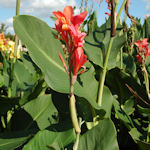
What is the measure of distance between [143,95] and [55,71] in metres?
0.59

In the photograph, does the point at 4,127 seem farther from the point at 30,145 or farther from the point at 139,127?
the point at 139,127

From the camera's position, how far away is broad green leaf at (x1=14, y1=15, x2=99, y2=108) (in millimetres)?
837

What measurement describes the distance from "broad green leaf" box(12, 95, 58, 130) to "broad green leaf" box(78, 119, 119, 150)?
0.46 metres

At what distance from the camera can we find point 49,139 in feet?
2.78

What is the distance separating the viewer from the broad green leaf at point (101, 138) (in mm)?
707

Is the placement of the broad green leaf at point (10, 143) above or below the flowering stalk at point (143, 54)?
below

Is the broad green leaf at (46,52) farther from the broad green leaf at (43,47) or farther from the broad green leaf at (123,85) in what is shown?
the broad green leaf at (123,85)

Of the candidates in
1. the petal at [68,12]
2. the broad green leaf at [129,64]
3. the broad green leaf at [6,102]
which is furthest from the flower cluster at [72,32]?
the broad green leaf at [129,64]

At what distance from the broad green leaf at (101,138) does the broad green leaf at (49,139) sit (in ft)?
0.29

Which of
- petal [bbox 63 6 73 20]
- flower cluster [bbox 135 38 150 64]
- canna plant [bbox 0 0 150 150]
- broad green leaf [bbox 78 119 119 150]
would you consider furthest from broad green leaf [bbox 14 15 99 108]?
flower cluster [bbox 135 38 150 64]

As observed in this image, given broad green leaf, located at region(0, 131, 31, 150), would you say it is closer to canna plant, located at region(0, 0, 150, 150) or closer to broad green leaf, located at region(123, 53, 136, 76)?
canna plant, located at region(0, 0, 150, 150)

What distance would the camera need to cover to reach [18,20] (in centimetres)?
85

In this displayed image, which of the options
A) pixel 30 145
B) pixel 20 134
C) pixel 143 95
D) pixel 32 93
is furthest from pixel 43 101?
pixel 143 95

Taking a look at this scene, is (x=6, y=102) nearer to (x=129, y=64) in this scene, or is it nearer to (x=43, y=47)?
(x=43, y=47)
